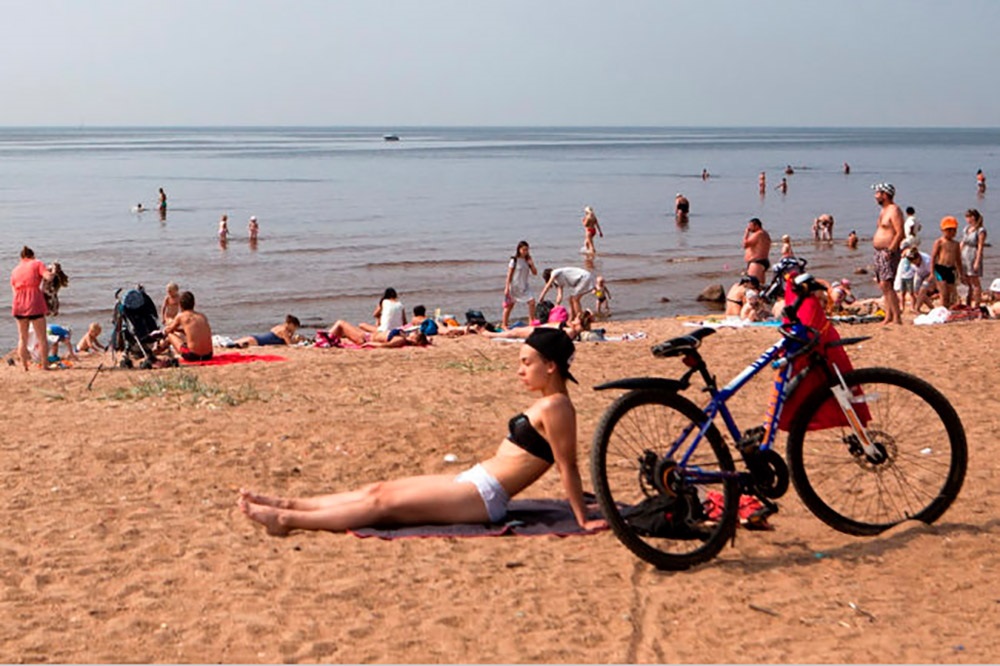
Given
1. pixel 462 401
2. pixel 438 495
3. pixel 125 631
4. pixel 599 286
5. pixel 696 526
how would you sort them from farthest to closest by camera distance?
pixel 599 286 < pixel 462 401 < pixel 438 495 < pixel 696 526 < pixel 125 631

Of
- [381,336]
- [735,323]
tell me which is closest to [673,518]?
[381,336]

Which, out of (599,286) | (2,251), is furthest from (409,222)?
(599,286)

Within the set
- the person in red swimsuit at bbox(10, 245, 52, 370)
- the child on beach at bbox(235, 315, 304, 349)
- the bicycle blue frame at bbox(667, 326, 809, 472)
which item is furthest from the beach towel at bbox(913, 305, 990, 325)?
the person in red swimsuit at bbox(10, 245, 52, 370)

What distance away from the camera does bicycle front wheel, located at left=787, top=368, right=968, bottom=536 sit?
571 cm

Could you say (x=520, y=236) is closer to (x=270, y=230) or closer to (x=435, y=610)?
(x=270, y=230)

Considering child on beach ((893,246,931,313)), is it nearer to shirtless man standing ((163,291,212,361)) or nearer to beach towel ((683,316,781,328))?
beach towel ((683,316,781,328))

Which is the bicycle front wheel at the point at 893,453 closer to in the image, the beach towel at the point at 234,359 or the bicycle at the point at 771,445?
the bicycle at the point at 771,445

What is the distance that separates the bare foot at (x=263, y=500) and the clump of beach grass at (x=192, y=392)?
11.9 ft

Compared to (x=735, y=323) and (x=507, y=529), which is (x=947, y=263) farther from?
(x=507, y=529)

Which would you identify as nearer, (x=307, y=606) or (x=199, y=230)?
(x=307, y=606)

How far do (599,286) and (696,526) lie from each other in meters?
17.9

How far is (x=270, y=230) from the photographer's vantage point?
41.5 metres

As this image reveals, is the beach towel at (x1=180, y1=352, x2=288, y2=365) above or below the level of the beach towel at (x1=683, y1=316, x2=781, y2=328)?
below

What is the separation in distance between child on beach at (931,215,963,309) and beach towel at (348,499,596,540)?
42.0ft
